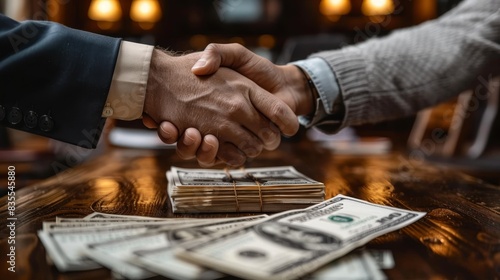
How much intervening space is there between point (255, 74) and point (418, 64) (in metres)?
0.54

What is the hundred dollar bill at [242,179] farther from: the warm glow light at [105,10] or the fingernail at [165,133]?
the warm glow light at [105,10]

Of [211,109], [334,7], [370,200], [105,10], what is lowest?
[370,200]

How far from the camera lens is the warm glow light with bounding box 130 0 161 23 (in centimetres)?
595

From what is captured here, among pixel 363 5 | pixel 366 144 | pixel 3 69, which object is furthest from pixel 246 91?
pixel 363 5

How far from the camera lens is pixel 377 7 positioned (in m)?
5.85

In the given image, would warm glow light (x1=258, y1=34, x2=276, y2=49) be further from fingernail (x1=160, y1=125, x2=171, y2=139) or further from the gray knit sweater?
fingernail (x1=160, y1=125, x2=171, y2=139)

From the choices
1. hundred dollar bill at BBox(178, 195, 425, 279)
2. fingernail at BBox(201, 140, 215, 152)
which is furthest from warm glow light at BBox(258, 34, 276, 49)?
hundred dollar bill at BBox(178, 195, 425, 279)

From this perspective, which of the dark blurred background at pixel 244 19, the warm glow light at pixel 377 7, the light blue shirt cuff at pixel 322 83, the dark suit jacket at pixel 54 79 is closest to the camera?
the dark suit jacket at pixel 54 79

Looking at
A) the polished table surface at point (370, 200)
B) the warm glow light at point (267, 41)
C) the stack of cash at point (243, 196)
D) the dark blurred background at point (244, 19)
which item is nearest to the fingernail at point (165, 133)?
the polished table surface at point (370, 200)

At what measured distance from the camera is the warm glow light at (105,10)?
5.80 m

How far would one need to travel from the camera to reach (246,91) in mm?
1092

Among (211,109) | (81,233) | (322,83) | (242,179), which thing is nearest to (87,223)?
(81,233)

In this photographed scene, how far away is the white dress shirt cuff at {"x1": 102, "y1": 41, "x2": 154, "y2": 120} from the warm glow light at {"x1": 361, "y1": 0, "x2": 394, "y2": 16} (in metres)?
5.24

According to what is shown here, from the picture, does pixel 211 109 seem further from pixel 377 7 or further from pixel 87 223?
pixel 377 7
